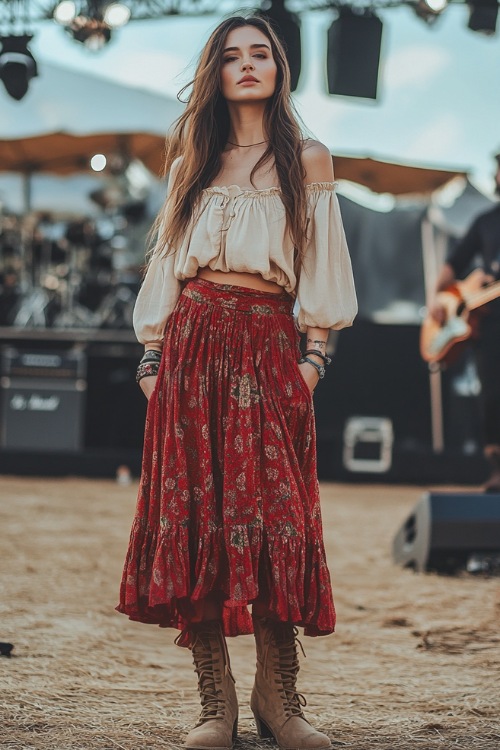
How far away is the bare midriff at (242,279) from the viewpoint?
235 cm

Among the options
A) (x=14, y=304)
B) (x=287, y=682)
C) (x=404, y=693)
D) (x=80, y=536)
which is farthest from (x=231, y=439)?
(x=14, y=304)

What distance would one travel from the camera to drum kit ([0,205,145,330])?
10414mm

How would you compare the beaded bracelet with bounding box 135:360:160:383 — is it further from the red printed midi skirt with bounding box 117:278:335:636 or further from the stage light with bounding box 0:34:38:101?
the stage light with bounding box 0:34:38:101

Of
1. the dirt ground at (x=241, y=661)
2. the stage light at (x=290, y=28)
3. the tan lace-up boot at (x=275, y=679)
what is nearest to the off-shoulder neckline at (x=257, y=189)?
the tan lace-up boot at (x=275, y=679)

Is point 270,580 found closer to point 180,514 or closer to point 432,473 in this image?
point 180,514

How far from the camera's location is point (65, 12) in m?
5.82

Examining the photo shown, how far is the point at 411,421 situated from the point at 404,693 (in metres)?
6.94

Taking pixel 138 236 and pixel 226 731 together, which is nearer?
pixel 226 731

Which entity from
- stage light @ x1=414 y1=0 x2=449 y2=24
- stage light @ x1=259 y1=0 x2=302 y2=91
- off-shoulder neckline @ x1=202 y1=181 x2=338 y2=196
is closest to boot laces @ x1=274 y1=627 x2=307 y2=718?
off-shoulder neckline @ x1=202 y1=181 x2=338 y2=196

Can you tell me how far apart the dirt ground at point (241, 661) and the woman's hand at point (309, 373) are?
832 mm

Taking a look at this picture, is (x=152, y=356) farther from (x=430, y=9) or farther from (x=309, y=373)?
(x=430, y=9)

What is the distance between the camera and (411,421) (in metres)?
9.62

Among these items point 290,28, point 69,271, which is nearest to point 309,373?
point 290,28

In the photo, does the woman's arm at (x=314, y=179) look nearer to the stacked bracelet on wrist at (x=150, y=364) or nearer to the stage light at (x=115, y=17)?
the stacked bracelet on wrist at (x=150, y=364)
